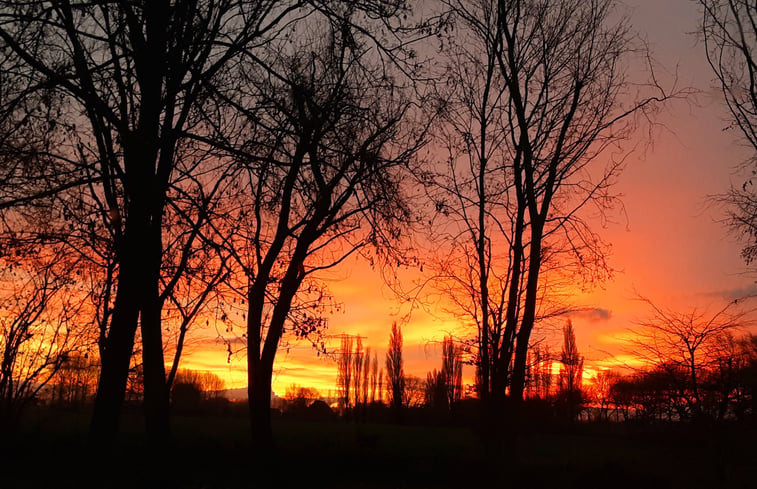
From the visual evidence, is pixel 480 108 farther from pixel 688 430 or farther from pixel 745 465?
pixel 745 465

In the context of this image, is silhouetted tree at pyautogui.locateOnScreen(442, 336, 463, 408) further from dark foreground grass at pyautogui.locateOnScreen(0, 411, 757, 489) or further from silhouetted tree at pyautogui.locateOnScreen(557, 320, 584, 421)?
dark foreground grass at pyautogui.locateOnScreen(0, 411, 757, 489)

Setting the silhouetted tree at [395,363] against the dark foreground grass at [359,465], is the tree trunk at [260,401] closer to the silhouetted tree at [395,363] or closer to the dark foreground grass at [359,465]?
the dark foreground grass at [359,465]

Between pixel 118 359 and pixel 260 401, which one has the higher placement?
pixel 118 359

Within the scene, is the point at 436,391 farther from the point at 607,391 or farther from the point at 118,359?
the point at 118,359

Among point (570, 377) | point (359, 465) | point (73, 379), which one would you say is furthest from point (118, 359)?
point (570, 377)

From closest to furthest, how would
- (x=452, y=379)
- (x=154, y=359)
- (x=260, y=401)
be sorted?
(x=154, y=359) → (x=260, y=401) → (x=452, y=379)

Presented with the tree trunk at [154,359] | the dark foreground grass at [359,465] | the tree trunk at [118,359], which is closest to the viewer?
the tree trunk at [118,359]

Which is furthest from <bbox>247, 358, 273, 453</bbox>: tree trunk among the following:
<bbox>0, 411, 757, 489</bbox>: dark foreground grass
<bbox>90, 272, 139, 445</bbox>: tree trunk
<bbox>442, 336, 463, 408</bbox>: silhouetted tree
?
<bbox>442, 336, 463, 408</bbox>: silhouetted tree

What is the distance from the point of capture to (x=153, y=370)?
11547mm

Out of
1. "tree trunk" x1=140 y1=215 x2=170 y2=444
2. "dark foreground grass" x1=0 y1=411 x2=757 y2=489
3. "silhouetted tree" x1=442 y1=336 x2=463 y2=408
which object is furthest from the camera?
"silhouetted tree" x1=442 y1=336 x2=463 y2=408

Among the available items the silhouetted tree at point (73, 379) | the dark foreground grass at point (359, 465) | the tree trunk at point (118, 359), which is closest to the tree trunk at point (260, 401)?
the dark foreground grass at point (359, 465)

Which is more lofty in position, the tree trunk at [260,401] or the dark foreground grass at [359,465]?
the tree trunk at [260,401]

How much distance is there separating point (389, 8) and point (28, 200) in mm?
4769

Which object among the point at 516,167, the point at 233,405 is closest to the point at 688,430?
the point at 516,167
